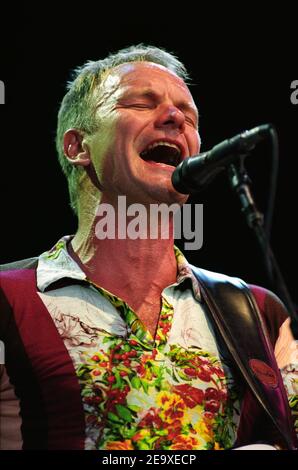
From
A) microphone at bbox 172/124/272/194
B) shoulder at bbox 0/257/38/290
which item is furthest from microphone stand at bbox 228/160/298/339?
shoulder at bbox 0/257/38/290

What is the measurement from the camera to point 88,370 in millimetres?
2242

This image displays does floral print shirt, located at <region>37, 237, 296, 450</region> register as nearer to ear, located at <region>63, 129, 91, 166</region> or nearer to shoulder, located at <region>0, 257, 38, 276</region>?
shoulder, located at <region>0, 257, 38, 276</region>

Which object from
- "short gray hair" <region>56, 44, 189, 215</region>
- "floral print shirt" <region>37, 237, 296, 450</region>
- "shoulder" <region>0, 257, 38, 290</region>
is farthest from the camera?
"short gray hair" <region>56, 44, 189, 215</region>

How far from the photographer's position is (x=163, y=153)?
2682 mm

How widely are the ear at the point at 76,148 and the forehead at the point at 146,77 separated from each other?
282mm

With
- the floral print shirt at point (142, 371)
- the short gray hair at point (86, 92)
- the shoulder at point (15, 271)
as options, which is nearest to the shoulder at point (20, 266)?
the shoulder at point (15, 271)

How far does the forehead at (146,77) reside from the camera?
2.72 meters

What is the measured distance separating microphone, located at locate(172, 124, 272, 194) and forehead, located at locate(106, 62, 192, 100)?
85 centimetres

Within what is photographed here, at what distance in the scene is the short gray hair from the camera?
2854mm

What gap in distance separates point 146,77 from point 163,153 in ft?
1.06

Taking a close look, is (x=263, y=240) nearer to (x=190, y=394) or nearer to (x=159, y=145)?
(x=190, y=394)

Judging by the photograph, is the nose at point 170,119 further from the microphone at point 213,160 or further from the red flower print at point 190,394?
the red flower print at point 190,394

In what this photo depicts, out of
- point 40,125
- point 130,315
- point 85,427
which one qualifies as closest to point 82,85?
point 40,125

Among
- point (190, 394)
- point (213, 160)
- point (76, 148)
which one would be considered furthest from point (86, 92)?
point (190, 394)
